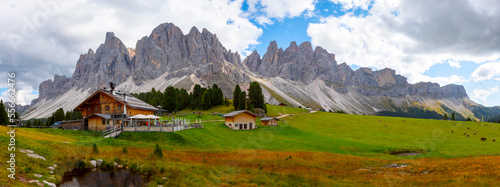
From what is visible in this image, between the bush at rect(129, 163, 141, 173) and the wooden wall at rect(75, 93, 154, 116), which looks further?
the wooden wall at rect(75, 93, 154, 116)

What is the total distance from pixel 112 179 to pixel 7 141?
10236 millimetres

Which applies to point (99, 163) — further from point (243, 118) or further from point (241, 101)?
point (241, 101)

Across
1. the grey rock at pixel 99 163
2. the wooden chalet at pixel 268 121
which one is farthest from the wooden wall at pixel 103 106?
the wooden chalet at pixel 268 121

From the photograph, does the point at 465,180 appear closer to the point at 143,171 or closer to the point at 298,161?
the point at 298,161

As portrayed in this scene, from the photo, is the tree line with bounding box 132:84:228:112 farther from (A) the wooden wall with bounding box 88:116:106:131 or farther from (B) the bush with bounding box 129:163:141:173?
(B) the bush with bounding box 129:163:141:173

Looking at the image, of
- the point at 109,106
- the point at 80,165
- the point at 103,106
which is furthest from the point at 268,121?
the point at 80,165

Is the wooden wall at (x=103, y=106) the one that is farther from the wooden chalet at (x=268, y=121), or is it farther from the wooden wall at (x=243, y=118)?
the wooden chalet at (x=268, y=121)

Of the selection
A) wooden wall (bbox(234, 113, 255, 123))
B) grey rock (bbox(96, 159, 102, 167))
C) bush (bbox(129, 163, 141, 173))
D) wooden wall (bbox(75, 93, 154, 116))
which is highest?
wooden wall (bbox(75, 93, 154, 116))

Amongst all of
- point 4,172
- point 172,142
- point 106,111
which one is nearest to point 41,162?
point 4,172

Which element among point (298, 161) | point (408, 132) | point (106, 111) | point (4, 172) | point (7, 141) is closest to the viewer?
point (4, 172)

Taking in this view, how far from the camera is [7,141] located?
20188mm

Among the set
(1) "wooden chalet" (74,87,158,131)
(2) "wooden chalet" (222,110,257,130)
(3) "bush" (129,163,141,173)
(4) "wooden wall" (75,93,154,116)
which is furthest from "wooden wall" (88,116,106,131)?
(2) "wooden chalet" (222,110,257,130)

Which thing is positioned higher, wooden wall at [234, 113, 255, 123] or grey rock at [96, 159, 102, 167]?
wooden wall at [234, 113, 255, 123]

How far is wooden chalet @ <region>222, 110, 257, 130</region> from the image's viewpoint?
64.5m
